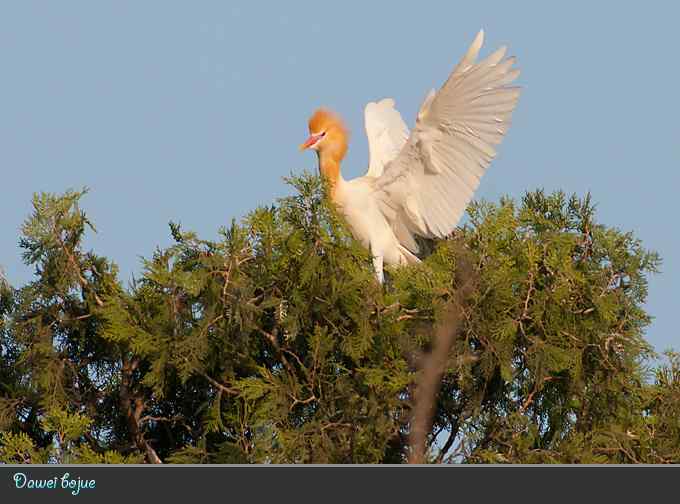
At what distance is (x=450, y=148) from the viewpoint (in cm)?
815

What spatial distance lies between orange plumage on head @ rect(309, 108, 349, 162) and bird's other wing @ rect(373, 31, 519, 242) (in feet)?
1.43

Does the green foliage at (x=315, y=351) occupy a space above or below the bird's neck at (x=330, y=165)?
below

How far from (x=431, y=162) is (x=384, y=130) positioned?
79.0 inches

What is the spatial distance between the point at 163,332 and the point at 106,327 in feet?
1.06

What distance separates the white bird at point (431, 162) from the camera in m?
7.94

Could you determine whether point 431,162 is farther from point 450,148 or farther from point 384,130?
point 384,130

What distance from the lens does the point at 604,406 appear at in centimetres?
682

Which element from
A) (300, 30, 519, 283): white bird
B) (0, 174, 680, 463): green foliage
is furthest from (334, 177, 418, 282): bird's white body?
(0, 174, 680, 463): green foliage

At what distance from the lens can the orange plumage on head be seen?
8719 millimetres

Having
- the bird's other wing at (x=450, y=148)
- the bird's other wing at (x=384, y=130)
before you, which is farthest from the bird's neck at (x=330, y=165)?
the bird's other wing at (x=384, y=130)
